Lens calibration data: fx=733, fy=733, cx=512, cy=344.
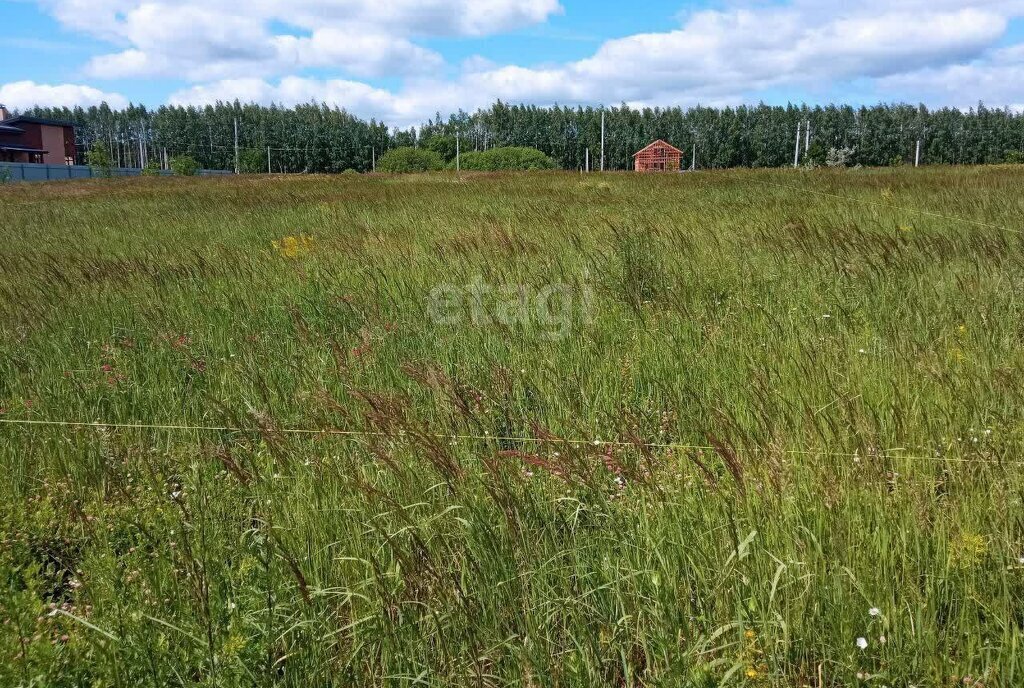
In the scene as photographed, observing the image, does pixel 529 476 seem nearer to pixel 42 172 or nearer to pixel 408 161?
pixel 408 161

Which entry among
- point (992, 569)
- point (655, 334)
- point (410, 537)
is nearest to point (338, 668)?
point (410, 537)

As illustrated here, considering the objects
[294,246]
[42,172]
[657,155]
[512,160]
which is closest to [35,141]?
[42,172]

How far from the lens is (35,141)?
66062 millimetres

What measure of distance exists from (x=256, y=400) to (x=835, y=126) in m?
109

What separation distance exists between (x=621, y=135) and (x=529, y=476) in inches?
4047

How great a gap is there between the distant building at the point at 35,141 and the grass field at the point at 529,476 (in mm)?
72487

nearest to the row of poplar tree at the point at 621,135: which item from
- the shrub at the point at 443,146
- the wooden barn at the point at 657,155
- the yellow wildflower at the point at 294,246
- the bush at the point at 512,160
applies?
the shrub at the point at 443,146

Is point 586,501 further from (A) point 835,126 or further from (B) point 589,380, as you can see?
(A) point 835,126

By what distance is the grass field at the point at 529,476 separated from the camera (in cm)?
141

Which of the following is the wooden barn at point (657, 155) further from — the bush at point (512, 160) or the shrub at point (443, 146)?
the shrub at point (443, 146)

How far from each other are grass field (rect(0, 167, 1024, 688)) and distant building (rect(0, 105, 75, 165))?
238 feet

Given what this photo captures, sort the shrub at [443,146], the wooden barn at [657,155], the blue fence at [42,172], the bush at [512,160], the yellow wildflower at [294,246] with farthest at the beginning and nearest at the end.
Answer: the shrub at [443,146], the wooden barn at [657,155], the bush at [512,160], the blue fence at [42,172], the yellow wildflower at [294,246]

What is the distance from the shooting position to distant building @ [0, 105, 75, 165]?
6303 cm

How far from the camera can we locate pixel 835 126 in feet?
322
